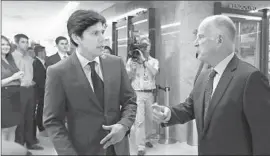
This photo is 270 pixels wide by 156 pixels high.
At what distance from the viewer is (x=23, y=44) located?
1820 millimetres

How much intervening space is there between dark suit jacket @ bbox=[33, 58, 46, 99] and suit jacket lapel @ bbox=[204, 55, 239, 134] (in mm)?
945

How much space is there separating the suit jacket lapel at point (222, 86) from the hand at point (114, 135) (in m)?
0.36

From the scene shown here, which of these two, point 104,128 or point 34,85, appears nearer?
point 104,128

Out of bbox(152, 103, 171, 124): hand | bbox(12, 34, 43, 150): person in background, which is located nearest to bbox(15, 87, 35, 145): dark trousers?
bbox(12, 34, 43, 150): person in background

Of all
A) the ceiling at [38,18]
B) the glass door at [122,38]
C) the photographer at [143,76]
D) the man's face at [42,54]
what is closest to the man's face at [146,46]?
the photographer at [143,76]

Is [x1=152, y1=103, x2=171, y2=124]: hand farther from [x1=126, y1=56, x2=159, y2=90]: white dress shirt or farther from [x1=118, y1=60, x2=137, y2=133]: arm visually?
[x1=126, y1=56, x2=159, y2=90]: white dress shirt

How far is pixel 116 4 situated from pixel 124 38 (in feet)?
0.87

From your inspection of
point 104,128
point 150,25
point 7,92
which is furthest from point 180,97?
point 7,92

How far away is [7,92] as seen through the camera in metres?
1.93

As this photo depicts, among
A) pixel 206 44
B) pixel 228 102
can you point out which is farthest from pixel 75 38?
pixel 228 102

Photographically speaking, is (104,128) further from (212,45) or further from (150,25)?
(150,25)

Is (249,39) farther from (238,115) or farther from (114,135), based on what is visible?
(114,135)

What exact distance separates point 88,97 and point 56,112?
134mm

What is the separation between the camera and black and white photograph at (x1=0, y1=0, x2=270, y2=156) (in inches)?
41.4
